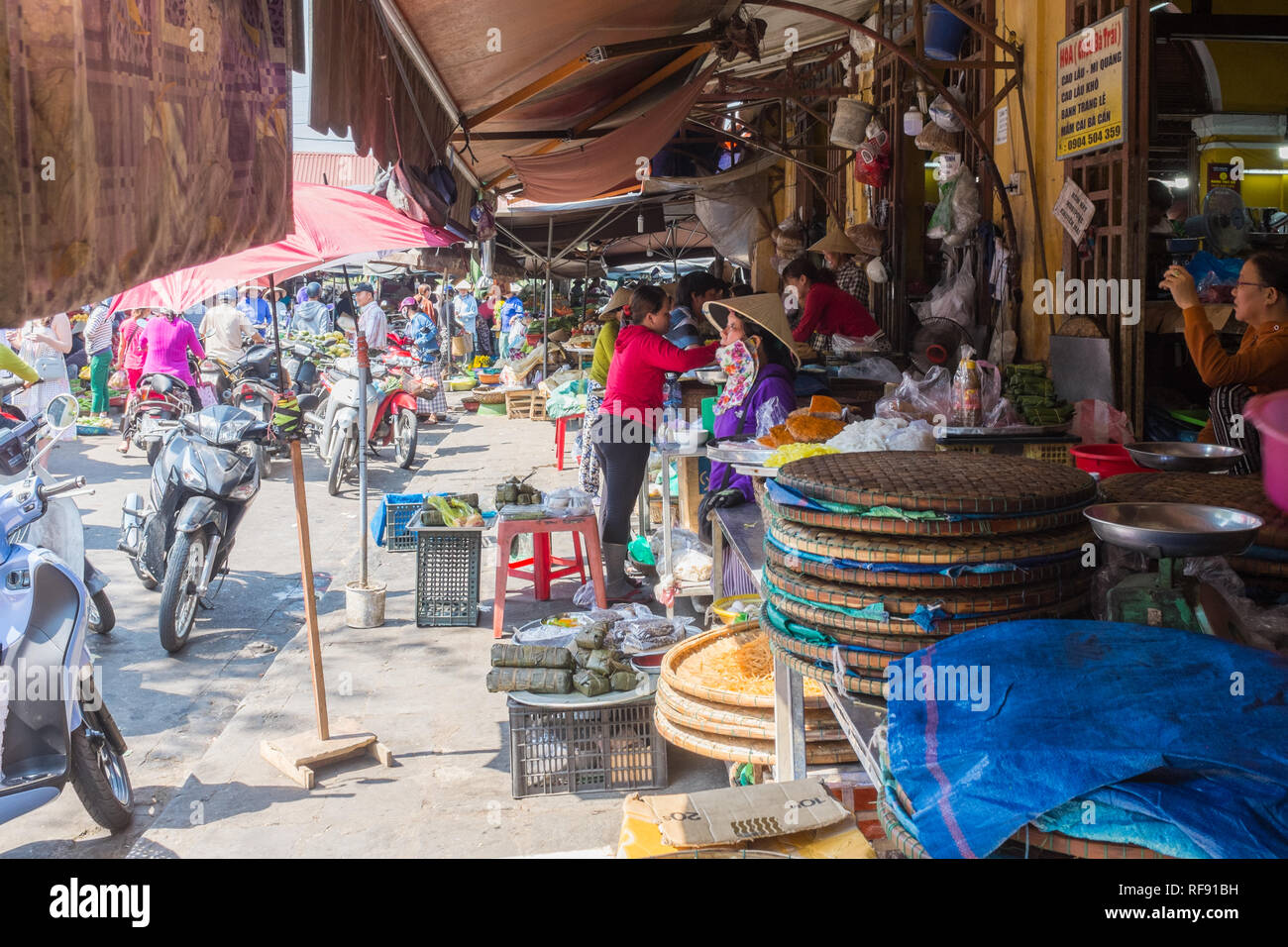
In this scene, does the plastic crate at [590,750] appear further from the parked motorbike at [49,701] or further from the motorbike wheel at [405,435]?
the motorbike wheel at [405,435]

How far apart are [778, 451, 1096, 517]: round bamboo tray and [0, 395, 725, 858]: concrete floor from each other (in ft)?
5.11

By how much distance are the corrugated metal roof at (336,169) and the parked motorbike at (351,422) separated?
2.25m

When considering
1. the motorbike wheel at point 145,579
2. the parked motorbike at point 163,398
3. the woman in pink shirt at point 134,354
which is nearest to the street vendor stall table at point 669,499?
the motorbike wheel at point 145,579

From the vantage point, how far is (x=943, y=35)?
27.2 feet

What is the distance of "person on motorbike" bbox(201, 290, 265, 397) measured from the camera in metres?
12.8

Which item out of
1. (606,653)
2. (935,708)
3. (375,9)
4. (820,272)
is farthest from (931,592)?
(820,272)

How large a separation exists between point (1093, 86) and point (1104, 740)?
19.6ft

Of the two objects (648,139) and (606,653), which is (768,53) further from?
(606,653)

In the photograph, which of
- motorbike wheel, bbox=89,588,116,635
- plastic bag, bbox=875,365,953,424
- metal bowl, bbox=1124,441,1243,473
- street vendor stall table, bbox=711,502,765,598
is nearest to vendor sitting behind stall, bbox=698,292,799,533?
street vendor stall table, bbox=711,502,765,598

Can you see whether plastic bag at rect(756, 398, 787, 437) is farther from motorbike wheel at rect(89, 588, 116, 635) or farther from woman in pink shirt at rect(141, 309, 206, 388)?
woman in pink shirt at rect(141, 309, 206, 388)

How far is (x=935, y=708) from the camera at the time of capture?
1754 mm

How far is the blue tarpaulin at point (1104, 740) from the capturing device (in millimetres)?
1457
